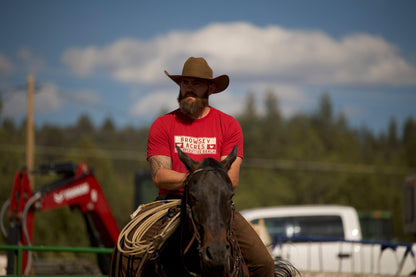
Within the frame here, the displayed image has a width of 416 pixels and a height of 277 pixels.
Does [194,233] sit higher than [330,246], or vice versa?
[194,233]

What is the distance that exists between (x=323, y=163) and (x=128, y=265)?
58.6 m

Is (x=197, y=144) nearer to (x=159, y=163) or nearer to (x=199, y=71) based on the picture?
(x=159, y=163)

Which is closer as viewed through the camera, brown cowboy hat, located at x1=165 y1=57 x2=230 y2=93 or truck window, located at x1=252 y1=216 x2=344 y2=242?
brown cowboy hat, located at x1=165 y1=57 x2=230 y2=93

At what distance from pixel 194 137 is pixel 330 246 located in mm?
8917


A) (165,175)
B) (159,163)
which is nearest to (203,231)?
(165,175)

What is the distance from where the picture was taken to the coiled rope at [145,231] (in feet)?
14.3

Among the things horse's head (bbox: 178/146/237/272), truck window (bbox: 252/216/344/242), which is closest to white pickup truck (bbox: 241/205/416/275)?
truck window (bbox: 252/216/344/242)

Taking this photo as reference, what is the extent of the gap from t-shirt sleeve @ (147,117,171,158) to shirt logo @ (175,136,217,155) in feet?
0.34

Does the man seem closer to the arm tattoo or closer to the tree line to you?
the arm tattoo

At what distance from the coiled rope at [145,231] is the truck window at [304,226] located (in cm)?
981

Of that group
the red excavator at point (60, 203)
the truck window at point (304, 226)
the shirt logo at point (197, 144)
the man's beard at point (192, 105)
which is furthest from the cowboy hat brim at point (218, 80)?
the truck window at point (304, 226)

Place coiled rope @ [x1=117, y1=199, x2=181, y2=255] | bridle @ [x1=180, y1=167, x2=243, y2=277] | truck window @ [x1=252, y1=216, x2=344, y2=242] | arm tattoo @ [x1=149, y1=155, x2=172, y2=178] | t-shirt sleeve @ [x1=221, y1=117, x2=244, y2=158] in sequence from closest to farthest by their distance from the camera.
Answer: bridle @ [x1=180, y1=167, x2=243, y2=277], coiled rope @ [x1=117, y1=199, x2=181, y2=255], arm tattoo @ [x1=149, y1=155, x2=172, y2=178], t-shirt sleeve @ [x1=221, y1=117, x2=244, y2=158], truck window @ [x1=252, y1=216, x2=344, y2=242]

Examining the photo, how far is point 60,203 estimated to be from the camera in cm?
1273

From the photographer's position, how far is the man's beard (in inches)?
191
